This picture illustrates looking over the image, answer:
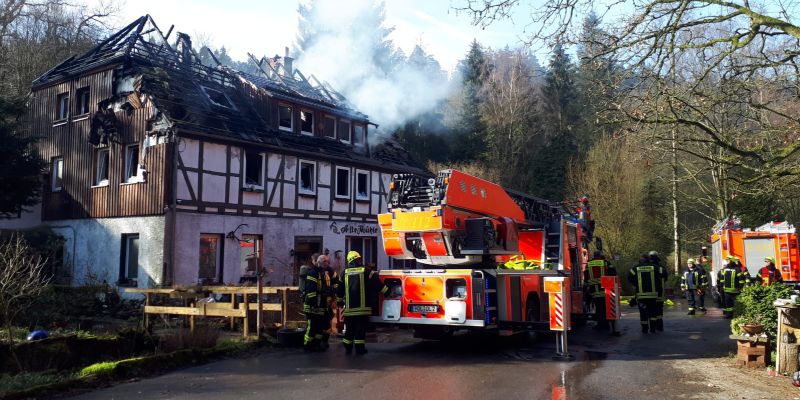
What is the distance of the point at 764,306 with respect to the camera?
926 cm

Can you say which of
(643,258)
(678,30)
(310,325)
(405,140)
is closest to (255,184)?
(310,325)

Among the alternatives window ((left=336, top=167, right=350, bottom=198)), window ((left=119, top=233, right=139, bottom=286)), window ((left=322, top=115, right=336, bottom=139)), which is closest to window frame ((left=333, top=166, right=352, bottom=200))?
window ((left=336, top=167, right=350, bottom=198))

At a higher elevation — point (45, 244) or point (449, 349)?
point (45, 244)

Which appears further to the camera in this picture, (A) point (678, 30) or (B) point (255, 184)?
(B) point (255, 184)

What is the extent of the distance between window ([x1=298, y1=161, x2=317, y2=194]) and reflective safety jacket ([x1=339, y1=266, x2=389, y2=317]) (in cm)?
1203

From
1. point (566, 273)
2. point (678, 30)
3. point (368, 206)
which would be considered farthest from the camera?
point (368, 206)

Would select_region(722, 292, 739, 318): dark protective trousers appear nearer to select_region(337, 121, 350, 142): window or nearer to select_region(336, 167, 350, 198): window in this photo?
select_region(336, 167, 350, 198): window

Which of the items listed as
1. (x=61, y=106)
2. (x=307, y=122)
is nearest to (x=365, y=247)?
(x=307, y=122)

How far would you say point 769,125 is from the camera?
10000 mm

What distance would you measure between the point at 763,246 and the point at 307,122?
1662cm

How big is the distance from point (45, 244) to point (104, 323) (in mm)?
7309

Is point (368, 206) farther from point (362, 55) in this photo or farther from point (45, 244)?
point (362, 55)

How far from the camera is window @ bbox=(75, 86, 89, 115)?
2142 cm

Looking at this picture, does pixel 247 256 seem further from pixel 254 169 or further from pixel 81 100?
pixel 81 100
